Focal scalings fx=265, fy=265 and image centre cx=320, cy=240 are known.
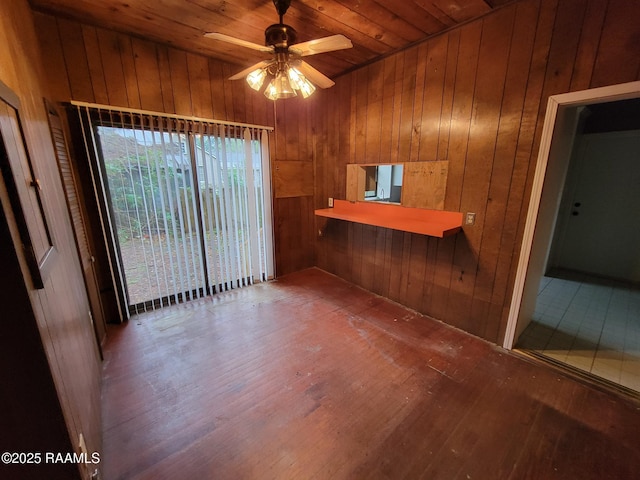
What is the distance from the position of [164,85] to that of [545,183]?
3.43 meters

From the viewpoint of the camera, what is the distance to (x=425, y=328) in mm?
2588

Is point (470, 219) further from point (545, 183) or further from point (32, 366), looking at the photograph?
point (32, 366)

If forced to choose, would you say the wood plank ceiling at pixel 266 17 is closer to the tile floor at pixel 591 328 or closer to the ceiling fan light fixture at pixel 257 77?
the ceiling fan light fixture at pixel 257 77

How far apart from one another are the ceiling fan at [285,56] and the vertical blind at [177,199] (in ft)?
3.86

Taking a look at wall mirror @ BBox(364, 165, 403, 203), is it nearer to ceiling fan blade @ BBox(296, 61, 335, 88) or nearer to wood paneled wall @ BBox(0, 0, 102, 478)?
ceiling fan blade @ BBox(296, 61, 335, 88)

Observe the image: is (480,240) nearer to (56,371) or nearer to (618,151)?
(56,371)

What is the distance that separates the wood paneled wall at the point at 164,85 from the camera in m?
2.15

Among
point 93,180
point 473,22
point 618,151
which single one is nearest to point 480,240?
point 473,22

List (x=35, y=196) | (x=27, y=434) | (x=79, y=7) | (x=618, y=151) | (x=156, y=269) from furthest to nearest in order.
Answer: (x=618, y=151), (x=156, y=269), (x=79, y=7), (x=35, y=196), (x=27, y=434)

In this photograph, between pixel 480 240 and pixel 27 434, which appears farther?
pixel 480 240

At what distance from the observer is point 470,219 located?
7.68 ft

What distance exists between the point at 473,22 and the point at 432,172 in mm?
1169

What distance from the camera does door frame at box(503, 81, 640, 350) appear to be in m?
1.68

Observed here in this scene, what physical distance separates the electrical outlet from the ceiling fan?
1620 mm
